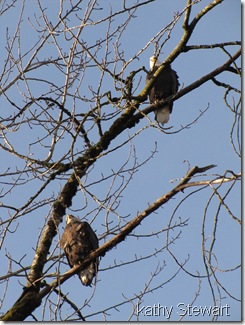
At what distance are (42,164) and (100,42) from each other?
956mm

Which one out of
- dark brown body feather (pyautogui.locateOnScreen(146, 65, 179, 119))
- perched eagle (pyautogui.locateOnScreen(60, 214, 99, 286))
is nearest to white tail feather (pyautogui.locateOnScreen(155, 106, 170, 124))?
dark brown body feather (pyautogui.locateOnScreen(146, 65, 179, 119))

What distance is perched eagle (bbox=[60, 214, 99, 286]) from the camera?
18.7ft

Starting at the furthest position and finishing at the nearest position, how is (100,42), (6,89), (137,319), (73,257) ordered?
(73,257)
(100,42)
(6,89)
(137,319)

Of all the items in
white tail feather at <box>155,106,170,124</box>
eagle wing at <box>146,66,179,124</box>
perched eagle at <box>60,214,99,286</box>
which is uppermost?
eagle wing at <box>146,66,179,124</box>

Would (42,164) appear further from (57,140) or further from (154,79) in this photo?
(154,79)

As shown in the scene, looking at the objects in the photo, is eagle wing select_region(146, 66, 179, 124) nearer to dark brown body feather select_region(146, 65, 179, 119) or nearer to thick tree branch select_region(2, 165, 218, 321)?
dark brown body feather select_region(146, 65, 179, 119)

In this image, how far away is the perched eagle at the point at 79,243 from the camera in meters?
5.69

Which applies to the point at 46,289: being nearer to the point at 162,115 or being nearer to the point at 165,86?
the point at 162,115

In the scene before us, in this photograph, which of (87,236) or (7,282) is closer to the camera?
(7,282)

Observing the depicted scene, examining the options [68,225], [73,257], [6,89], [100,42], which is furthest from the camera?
[68,225]

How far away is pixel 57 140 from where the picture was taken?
16.8 ft

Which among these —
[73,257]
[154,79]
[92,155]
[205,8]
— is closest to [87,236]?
[73,257]

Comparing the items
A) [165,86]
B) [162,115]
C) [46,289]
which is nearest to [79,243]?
[46,289]

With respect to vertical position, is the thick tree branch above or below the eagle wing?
below
